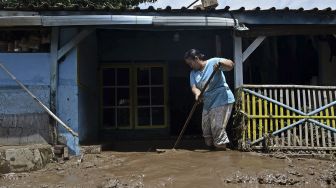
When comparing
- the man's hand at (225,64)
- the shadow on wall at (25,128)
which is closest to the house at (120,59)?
the shadow on wall at (25,128)

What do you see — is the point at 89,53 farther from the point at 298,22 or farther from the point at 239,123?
the point at 298,22

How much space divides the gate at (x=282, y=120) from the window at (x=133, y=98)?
3.27 meters

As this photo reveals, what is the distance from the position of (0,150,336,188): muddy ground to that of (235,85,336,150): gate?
52 centimetres

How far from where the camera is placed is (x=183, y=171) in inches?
254

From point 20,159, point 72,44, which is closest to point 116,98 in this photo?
point 72,44

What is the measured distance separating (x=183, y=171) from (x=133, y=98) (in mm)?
4922

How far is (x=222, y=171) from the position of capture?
6371 millimetres

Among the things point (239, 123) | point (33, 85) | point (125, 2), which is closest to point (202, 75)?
point (239, 123)

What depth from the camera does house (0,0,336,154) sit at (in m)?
8.12

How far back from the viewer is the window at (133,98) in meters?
11.1

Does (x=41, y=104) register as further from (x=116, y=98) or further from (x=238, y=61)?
(x=238, y=61)

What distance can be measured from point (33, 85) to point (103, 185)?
314 centimetres

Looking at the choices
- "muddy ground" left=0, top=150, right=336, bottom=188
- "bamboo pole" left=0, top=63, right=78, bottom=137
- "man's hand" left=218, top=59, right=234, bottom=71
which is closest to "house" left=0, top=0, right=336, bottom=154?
"bamboo pole" left=0, top=63, right=78, bottom=137

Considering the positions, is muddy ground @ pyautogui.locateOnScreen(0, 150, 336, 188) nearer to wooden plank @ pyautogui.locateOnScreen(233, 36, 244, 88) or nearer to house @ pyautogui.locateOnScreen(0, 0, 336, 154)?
house @ pyautogui.locateOnScreen(0, 0, 336, 154)
